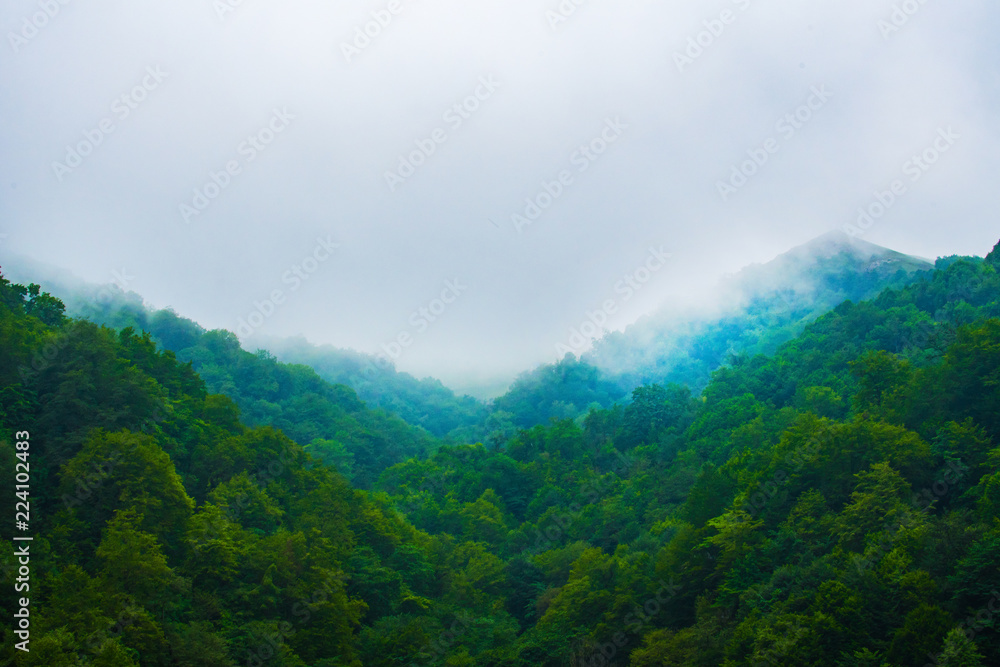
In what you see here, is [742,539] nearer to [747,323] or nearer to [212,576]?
[212,576]

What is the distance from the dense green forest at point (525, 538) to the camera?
2894cm

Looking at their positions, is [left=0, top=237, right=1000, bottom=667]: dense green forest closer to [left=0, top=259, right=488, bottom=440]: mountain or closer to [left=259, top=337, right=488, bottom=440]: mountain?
[left=0, top=259, right=488, bottom=440]: mountain

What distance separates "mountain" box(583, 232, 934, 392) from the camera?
110m

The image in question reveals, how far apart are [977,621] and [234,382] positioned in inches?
2927

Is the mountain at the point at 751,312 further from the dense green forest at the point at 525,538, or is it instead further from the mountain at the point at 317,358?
the dense green forest at the point at 525,538

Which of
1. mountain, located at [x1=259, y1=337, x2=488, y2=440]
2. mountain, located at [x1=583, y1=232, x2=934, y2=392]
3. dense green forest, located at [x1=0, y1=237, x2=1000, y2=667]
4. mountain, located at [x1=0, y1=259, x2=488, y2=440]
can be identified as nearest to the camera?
dense green forest, located at [x1=0, y1=237, x2=1000, y2=667]

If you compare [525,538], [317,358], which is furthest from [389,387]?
[525,538]

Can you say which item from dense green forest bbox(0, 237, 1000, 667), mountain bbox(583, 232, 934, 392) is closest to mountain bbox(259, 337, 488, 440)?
mountain bbox(583, 232, 934, 392)

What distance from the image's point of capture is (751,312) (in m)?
124

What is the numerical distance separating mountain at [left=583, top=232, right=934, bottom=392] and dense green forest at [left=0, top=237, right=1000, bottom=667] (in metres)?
47.0

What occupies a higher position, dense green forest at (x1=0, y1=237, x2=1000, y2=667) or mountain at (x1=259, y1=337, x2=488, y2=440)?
mountain at (x1=259, y1=337, x2=488, y2=440)

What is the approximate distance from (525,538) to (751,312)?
249 feet

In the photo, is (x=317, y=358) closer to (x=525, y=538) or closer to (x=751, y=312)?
(x=751, y=312)

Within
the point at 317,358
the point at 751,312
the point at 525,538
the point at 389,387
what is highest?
the point at 751,312
